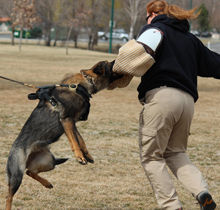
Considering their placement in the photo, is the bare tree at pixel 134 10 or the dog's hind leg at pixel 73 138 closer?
the dog's hind leg at pixel 73 138

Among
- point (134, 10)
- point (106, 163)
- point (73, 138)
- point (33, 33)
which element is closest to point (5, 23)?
point (33, 33)

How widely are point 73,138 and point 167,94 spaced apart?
2.92 feet

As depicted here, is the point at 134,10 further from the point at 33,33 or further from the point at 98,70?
the point at 98,70

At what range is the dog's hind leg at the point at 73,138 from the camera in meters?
3.08

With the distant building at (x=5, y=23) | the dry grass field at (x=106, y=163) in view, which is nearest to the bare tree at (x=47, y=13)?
the distant building at (x=5, y=23)

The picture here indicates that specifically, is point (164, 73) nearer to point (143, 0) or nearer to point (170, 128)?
point (170, 128)

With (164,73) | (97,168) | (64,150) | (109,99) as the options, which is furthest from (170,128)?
(109,99)

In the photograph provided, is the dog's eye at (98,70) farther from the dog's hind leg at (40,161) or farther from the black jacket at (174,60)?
the dog's hind leg at (40,161)

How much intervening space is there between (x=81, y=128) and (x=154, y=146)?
4.02m

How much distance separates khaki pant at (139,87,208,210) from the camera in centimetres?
301

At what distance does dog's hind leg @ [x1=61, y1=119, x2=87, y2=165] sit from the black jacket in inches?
27.0

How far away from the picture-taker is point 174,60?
299 cm

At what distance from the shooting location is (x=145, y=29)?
303 centimetres

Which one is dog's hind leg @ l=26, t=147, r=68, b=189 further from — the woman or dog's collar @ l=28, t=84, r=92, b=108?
the woman
